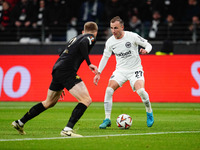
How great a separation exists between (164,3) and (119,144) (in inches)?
611

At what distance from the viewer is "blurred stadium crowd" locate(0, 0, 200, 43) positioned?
21.6 metres

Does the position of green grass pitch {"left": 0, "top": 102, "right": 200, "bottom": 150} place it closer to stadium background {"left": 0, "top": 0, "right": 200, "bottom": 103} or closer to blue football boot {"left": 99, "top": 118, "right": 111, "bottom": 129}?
blue football boot {"left": 99, "top": 118, "right": 111, "bottom": 129}

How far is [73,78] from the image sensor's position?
857 centimetres

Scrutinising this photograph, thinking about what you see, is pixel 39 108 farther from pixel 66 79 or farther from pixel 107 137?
pixel 107 137

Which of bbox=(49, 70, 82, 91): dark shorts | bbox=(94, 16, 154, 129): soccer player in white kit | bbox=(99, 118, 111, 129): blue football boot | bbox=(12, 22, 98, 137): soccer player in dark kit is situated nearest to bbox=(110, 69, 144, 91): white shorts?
bbox=(94, 16, 154, 129): soccer player in white kit

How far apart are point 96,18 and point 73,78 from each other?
13.9m

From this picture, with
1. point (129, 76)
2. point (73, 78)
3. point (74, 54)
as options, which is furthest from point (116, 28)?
point (73, 78)

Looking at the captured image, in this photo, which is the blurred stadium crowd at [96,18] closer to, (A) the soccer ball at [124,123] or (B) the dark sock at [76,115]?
(A) the soccer ball at [124,123]

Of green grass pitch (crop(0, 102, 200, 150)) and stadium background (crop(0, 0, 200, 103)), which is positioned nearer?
green grass pitch (crop(0, 102, 200, 150))

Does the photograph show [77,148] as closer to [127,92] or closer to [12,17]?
[127,92]

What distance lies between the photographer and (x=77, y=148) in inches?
278

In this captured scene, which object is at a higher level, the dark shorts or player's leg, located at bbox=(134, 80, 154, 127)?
the dark shorts

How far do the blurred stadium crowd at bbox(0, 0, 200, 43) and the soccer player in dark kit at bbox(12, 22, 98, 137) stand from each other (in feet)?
42.7

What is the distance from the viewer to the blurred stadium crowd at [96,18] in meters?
21.6
